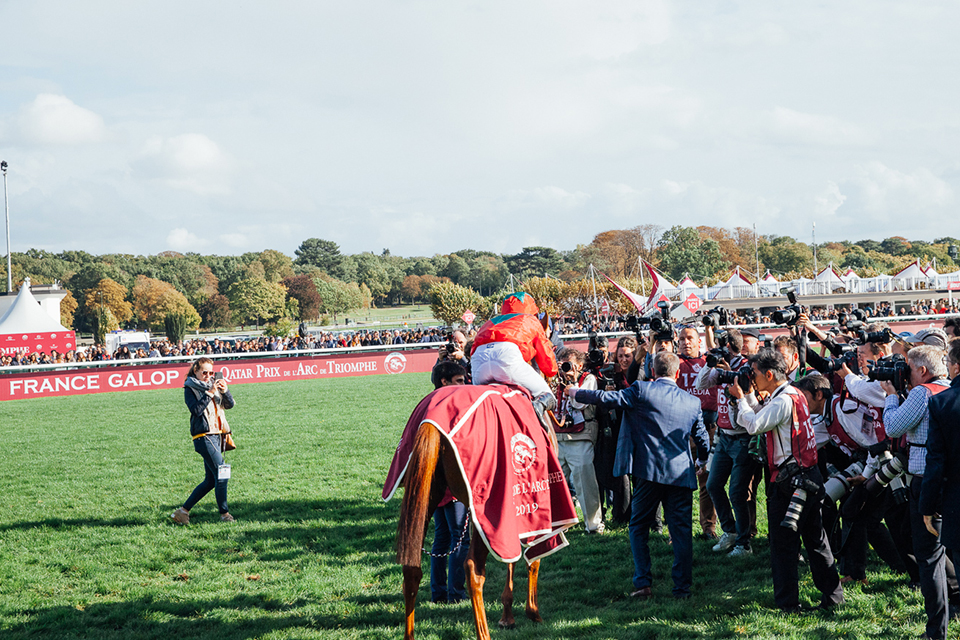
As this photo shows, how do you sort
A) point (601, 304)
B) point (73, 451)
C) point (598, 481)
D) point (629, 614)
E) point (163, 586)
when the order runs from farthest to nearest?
point (601, 304)
point (73, 451)
point (598, 481)
point (163, 586)
point (629, 614)

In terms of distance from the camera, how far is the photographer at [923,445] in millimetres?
4055

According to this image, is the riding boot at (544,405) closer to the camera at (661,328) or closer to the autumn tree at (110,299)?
the camera at (661,328)

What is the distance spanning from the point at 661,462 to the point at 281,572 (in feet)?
10.7

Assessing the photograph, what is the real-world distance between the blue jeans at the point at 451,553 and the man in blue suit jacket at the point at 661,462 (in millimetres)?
1206

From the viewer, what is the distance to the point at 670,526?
518 cm

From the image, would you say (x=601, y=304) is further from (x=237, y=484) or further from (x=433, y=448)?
(x=433, y=448)

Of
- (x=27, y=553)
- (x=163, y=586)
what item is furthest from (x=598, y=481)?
(x=27, y=553)

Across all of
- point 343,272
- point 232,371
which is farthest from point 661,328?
point 343,272

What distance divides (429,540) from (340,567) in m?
1.01

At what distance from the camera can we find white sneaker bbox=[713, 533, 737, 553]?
20.2ft

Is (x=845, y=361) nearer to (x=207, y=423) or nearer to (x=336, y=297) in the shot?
(x=207, y=423)

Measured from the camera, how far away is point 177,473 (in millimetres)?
10156

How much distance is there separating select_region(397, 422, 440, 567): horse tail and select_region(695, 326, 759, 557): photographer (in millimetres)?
2517

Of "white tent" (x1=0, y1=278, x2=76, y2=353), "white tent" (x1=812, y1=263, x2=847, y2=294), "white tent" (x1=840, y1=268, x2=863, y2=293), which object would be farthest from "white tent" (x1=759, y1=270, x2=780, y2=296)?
"white tent" (x1=0, y1=278, x2=76, y2=353)
